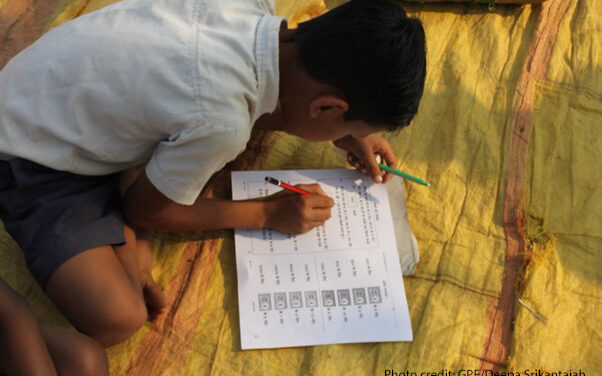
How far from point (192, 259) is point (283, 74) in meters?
0.44

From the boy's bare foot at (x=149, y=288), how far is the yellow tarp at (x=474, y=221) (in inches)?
1.0

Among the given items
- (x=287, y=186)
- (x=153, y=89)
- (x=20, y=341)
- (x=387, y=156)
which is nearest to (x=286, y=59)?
(x=153, y=89)

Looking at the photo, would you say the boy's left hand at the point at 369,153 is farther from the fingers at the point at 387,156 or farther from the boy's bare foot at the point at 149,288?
the boy's bare foot at the point at 149,288

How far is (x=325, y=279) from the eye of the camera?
1.10 meters

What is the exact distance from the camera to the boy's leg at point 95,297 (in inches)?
37.4

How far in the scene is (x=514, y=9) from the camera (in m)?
1.56

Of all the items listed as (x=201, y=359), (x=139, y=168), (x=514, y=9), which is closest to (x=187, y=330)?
(x=201, y=359)

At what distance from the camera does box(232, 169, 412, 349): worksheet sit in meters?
1.05

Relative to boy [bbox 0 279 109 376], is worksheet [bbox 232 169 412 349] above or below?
below

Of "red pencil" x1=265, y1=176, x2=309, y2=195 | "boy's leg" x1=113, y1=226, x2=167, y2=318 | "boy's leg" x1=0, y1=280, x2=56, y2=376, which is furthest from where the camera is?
"red pencil" x1=265, y1=176, x2=309, y2=195

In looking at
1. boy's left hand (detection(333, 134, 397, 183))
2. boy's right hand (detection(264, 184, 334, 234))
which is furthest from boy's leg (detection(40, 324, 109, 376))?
boy's left hand (detection(333, 134, 397, 183))

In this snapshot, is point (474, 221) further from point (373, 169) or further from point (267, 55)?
point (267, 55)

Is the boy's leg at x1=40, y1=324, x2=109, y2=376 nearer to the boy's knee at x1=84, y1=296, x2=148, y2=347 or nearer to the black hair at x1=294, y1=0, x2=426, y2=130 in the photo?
the boy's knee at x1=84, y1=296, x2=148, y2=347

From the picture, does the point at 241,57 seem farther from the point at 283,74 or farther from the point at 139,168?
the point at 139,168
